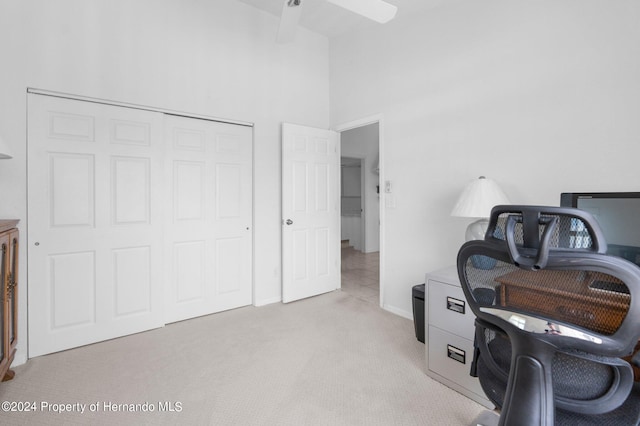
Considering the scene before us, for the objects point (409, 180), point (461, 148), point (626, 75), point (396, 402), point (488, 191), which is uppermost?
point (626, 75)

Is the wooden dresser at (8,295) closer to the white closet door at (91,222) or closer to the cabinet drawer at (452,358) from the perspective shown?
the white closet door at (91,222)

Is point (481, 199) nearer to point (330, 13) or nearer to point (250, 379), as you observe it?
point (250, 379)

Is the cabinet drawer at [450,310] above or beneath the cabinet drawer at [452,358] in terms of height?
above

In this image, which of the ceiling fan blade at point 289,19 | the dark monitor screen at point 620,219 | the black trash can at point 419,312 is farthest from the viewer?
the black trash can at point 419,312

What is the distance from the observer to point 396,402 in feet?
5.79

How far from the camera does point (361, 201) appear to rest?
673cm

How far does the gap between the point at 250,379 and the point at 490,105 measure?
8.73 feet

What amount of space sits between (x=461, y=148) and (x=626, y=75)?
3.40ft

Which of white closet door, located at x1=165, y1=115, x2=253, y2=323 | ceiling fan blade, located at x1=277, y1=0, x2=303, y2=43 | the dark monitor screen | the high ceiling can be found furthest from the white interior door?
the dark monitor screen

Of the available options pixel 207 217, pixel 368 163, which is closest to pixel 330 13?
pixel 207 217

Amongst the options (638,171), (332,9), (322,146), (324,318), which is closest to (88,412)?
(324,318)

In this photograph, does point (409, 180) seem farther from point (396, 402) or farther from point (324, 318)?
point (396, 402)

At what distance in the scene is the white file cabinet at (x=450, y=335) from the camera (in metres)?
1.84

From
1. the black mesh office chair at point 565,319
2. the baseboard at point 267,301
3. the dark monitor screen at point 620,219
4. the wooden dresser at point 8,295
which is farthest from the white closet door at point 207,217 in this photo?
the dark monitor screen at point 620,219
